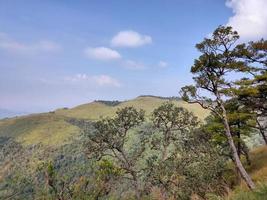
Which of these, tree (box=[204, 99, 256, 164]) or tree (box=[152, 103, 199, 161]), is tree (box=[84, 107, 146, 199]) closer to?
tree (box=[152, 103, 199, 161])

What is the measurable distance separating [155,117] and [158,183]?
36.4ft

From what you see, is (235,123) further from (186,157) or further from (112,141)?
(112,141)

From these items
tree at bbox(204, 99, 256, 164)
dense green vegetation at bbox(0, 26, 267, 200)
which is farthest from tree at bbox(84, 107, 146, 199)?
tree at bbox(204, 99, 256, 164)

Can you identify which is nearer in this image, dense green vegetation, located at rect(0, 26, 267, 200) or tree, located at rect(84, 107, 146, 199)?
dense green vegetation, located at rect(0, 26, 267, 200)

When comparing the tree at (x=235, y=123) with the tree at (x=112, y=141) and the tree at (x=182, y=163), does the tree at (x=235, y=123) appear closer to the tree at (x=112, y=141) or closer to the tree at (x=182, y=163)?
the tree at (x=182, y=163)

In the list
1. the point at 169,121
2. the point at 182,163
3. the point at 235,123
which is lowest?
the point at 182,163

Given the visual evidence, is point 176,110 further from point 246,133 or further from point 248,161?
point 248,161

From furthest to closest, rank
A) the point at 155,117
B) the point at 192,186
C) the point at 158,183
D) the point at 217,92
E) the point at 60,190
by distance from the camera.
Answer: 1. the point at 155,117
2. the point at 158,183
3. the point at 192,186
4. the point at 217,92
5. the point at 60,190

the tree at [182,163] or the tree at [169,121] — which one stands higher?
the tree at [169,121]

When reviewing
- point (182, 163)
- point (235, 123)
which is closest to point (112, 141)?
point (182, 163)

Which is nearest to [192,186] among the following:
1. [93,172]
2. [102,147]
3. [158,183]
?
[158,183]

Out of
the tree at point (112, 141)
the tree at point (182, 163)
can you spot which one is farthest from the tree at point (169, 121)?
the tree at point (112, 141)

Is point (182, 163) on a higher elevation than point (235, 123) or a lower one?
lower

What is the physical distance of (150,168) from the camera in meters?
41.9
